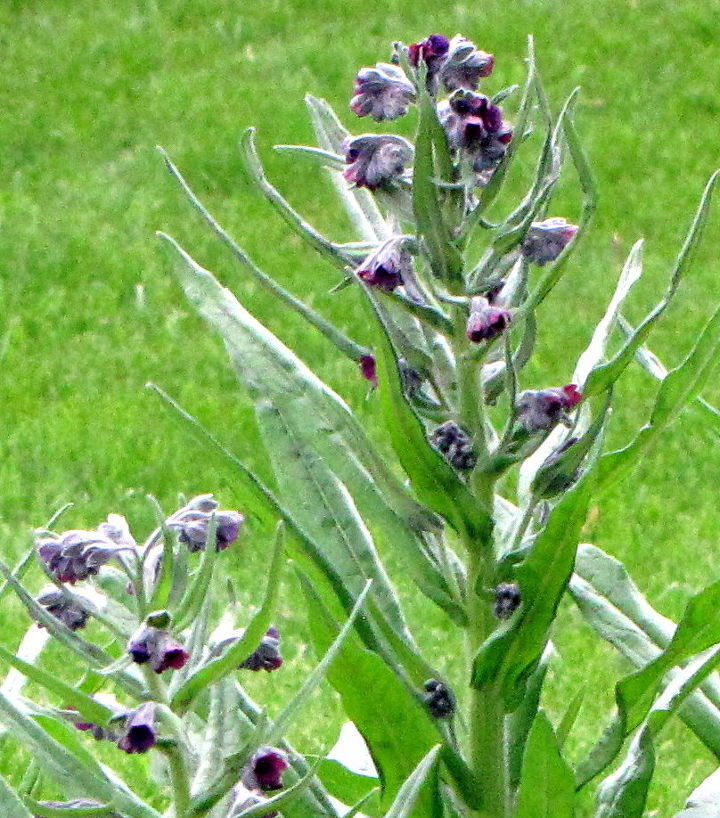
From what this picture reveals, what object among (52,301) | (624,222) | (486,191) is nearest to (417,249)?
(486,191)

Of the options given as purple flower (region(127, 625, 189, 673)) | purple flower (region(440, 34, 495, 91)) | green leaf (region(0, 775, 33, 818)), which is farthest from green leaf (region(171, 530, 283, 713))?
purple flower (region(440, 34, 495, 91))

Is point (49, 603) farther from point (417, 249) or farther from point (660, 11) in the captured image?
point (660, 11)

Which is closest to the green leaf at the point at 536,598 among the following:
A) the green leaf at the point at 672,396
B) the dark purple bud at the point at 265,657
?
the green leaf at the point at 672,396

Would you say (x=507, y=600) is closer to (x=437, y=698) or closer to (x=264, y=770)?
(x=437, y=698)

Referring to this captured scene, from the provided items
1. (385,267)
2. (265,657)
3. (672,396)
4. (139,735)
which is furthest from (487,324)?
(139,735)

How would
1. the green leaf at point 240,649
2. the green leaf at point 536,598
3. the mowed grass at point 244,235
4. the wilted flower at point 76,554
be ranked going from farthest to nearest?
1. the mowed grass at point 244,235
2. the green leaf at point 536,598
3. the wilted flower at point 76,554
4. the green leaf at point 240,649

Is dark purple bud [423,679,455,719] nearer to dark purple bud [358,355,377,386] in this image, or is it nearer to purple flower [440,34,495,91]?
dark purple bud [358,355,377,386]

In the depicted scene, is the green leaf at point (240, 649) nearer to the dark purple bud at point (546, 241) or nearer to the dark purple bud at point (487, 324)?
the dark purple bud at point (487, 324)
